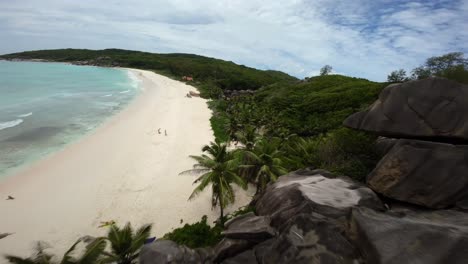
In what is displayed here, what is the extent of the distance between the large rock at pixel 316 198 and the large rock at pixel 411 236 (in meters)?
2.49

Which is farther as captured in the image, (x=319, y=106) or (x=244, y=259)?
(x=319, y=106)

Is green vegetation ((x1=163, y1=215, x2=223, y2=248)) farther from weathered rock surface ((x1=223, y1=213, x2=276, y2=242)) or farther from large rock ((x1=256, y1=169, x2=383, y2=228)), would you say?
large rock ((x1=256, y1=169, x2=383, y2=228))

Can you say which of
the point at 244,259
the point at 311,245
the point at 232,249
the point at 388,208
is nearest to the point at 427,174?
the point at 388,208

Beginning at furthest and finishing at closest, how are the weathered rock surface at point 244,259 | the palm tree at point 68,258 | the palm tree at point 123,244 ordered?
the palm tree at point 123,244
the weathered rock surface at point 244,259
the palm tree at point 68,258

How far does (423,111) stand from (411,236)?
9.32 m

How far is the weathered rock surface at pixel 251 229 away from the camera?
17.2 m

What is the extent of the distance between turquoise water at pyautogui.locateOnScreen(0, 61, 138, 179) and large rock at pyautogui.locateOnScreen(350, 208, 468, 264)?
42393 mm

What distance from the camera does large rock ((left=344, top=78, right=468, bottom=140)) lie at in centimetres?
1661

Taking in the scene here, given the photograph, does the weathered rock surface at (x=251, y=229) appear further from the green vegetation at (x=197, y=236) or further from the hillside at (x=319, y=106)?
the hillside at (x=319, y=106)

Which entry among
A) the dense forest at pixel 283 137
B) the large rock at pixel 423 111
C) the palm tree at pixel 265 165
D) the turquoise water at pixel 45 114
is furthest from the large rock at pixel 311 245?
the turquoise water at pixel 45 114

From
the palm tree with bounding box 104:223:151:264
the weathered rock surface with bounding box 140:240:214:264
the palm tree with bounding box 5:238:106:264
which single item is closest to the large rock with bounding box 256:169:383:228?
the weathered rock surface with bounding box 140:240:214:264

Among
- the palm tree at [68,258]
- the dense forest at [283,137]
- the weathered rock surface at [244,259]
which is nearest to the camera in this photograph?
the palm tree at [68,258]

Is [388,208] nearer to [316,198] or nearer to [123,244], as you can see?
[316,198]

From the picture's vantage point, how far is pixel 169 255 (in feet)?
54.1
